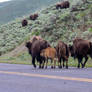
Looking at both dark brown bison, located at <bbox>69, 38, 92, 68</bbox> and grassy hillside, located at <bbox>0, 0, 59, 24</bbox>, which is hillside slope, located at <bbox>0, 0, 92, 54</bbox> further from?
Result: grassy hillside, located at <bbox>0, 0, 59, 24</bbox>

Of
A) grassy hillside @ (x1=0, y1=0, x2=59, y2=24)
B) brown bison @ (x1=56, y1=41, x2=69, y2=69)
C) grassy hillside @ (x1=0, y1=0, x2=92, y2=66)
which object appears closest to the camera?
brown bison @ (x1=56, y1=41, x2=69, y2=69)

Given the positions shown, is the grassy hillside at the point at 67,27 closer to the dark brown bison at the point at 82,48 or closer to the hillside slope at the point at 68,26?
the hillside slope at the point at 68,26

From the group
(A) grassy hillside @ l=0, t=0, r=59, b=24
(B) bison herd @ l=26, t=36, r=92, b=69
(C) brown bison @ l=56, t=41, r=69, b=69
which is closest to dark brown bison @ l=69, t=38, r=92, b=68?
(B) bison herd @ l=26, t=36, r=92, b=69

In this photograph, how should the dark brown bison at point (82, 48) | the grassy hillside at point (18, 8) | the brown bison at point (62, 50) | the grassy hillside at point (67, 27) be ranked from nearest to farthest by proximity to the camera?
the dark brown bison at point (82, 48) → the brown bison at point (62, 50) → the grassy hillside at point (67, 27) → the grassy hillside at point (18, 8)

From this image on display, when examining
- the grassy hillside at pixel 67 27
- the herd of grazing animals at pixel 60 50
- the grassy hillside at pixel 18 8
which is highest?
the herd of grazing animals at pixel 60 50

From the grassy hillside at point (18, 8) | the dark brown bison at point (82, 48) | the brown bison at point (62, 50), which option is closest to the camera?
the dark brown bison at point (82, 48)

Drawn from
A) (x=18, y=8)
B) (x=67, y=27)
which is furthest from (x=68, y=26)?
(x=18, y=8)

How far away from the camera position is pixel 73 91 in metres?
8.46

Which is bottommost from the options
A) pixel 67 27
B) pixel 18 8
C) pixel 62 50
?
pixel 18 8

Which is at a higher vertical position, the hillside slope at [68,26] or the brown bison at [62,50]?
the brown bison at [62,50]

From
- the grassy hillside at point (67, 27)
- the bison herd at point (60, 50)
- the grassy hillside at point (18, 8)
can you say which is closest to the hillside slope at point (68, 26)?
the grassy hillside at point (67, 27)

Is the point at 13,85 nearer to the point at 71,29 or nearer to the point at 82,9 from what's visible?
the point at 71,29

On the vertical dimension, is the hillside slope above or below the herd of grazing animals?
below

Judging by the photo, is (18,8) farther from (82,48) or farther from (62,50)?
(82,48)
